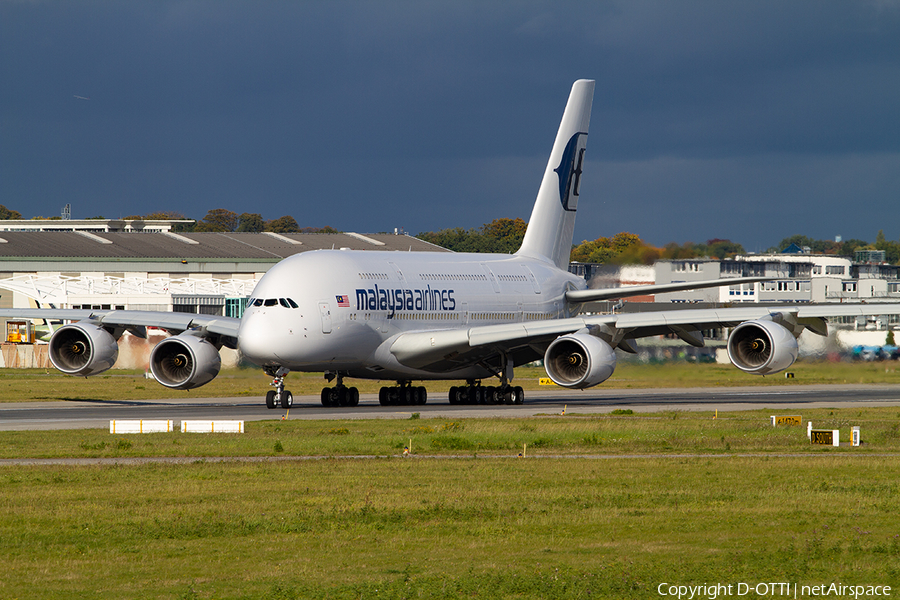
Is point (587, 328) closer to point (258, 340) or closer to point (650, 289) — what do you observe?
point (650, 289)

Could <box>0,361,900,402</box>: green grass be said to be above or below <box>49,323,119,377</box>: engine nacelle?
below

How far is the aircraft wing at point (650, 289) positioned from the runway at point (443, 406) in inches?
159

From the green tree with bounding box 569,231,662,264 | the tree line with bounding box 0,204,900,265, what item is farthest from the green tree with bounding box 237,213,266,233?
the green tree with bounding box 569,231,662,264

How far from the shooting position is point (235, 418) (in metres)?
35.7

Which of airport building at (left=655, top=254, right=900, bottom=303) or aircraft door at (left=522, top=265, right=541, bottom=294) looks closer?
aircraft door at (left=522, top=265, right=541, bottom=294)

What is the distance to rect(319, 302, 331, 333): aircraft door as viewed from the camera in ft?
127

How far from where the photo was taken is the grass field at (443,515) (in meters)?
13.3

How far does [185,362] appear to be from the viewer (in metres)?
41.2

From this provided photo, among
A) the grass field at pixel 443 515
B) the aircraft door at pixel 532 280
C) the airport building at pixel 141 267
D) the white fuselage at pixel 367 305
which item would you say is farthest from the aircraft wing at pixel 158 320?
the airport building at pixel 141 267

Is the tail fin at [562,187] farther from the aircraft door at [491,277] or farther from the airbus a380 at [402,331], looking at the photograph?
the airbus a380 at [402,331]

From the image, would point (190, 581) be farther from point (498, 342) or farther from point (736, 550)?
point (498, 342)

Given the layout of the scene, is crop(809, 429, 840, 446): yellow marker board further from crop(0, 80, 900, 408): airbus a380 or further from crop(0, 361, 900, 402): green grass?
crop(0, 361, 900, 402): green grass

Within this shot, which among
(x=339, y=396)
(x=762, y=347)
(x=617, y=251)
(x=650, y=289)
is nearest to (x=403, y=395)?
(x=339, y=396)

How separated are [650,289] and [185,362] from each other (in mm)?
16656
